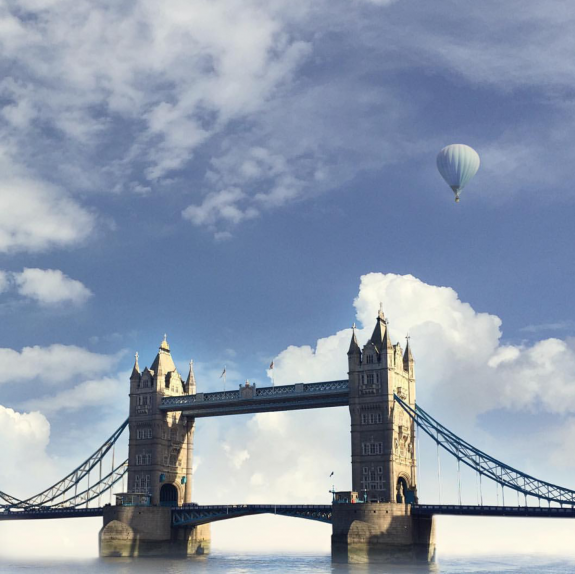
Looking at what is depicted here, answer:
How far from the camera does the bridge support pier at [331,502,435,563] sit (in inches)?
4998

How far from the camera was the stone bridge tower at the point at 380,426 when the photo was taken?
13788 centimetres

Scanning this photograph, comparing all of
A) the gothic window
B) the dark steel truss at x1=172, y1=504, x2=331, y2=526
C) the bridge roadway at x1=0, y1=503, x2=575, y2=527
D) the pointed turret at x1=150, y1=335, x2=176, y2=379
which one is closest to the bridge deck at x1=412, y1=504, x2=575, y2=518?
the bridge roadway at x1=0, y1=503, x2=575, y2=527

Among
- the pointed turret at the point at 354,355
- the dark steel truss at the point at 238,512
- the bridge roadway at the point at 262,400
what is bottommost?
the dark steel truss at the point at 238,512

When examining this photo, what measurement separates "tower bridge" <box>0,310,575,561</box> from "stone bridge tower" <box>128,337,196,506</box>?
0.19 m

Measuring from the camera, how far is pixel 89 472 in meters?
172

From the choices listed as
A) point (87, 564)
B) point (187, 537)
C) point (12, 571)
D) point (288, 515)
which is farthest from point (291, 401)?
point (12, 571)

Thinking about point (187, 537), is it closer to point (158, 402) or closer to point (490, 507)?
point (158, 402)

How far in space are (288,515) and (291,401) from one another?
18.9 m

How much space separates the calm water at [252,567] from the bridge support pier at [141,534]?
7.76m

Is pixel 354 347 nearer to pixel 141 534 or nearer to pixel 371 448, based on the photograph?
pixel 371 448

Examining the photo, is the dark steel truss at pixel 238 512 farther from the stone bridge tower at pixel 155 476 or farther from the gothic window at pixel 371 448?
the gothic window at pixel 371 448

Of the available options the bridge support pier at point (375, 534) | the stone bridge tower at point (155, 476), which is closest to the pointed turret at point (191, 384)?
the stone bridge tower at point (155, 476)

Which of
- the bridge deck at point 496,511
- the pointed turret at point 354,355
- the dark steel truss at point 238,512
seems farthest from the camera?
the pointed turret at point 354,355

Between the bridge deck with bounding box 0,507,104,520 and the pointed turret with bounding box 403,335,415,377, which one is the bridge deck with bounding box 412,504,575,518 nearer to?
the pointed turret with bounding box 403,335,415,377
